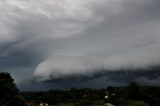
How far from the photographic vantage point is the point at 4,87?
118 m

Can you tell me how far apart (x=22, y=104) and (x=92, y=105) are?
2024 centimetres

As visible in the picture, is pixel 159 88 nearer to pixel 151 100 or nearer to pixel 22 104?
pixel 151 100

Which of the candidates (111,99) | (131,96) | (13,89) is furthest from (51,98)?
(13,89)

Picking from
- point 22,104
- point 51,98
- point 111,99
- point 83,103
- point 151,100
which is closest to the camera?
point 22,104

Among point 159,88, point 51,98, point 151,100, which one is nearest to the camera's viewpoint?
point 151,100

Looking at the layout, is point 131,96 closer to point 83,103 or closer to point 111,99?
point 111,99

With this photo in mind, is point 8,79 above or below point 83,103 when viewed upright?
above

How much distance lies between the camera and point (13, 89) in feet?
396

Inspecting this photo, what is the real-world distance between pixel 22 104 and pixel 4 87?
25.0 feet

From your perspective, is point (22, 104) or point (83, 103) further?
point (83, 103)

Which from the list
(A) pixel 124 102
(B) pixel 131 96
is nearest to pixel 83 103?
(A) pixel 124 102

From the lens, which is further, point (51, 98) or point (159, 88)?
point (51, 98)

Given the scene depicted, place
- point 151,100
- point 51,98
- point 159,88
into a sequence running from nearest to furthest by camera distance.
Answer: point 151,100
point 159,88
point 51,98

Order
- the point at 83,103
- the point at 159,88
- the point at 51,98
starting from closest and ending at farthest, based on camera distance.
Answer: the point at 83,103 < the point at 159,88 < the point at 51,98
